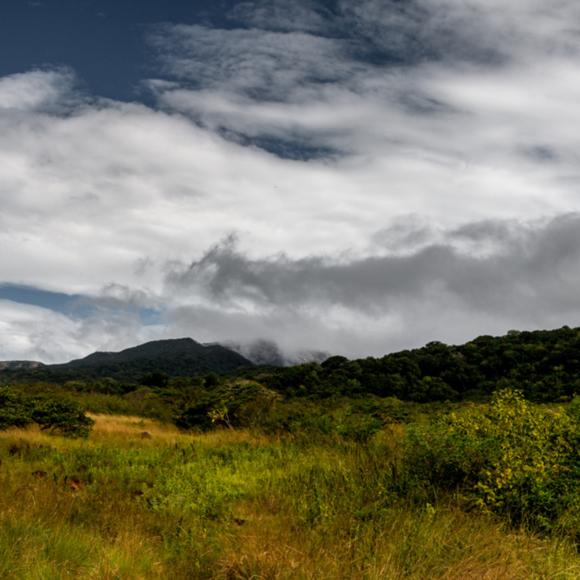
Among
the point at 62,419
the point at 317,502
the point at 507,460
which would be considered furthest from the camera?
the point at 62,419

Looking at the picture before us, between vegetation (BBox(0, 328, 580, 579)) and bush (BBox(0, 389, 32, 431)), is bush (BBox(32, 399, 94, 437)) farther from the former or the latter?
vegetation (BBox(0, 328, 580, 579))

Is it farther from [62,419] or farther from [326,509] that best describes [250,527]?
[62,419]

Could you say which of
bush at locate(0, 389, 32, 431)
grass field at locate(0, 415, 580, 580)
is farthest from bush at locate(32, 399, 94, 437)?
grass field at locate(0, 415, 580, 580)

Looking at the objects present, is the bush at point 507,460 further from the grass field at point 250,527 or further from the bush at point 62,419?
the bush at point 62,419

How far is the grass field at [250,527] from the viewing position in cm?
429

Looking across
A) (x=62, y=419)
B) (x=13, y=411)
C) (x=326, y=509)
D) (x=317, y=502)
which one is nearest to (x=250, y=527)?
(x=326, y=509)

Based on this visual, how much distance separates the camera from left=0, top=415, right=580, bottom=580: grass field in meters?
4.29

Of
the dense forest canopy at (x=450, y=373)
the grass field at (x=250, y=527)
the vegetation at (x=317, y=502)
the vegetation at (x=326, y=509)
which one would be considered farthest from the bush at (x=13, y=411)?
the dense forest canopy at (x=450, y=373)

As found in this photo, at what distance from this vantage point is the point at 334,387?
43.9 meters

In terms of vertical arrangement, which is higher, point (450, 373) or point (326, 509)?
point (450, 373)

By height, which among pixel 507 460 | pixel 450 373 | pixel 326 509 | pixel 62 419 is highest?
pixel 507 460

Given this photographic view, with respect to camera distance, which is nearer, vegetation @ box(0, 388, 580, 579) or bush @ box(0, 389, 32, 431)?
vegetation @ box(0, 388, 580, 579)

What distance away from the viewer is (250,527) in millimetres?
5754

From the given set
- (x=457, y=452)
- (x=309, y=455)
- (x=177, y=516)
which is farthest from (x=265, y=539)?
(x=309, y=455)
